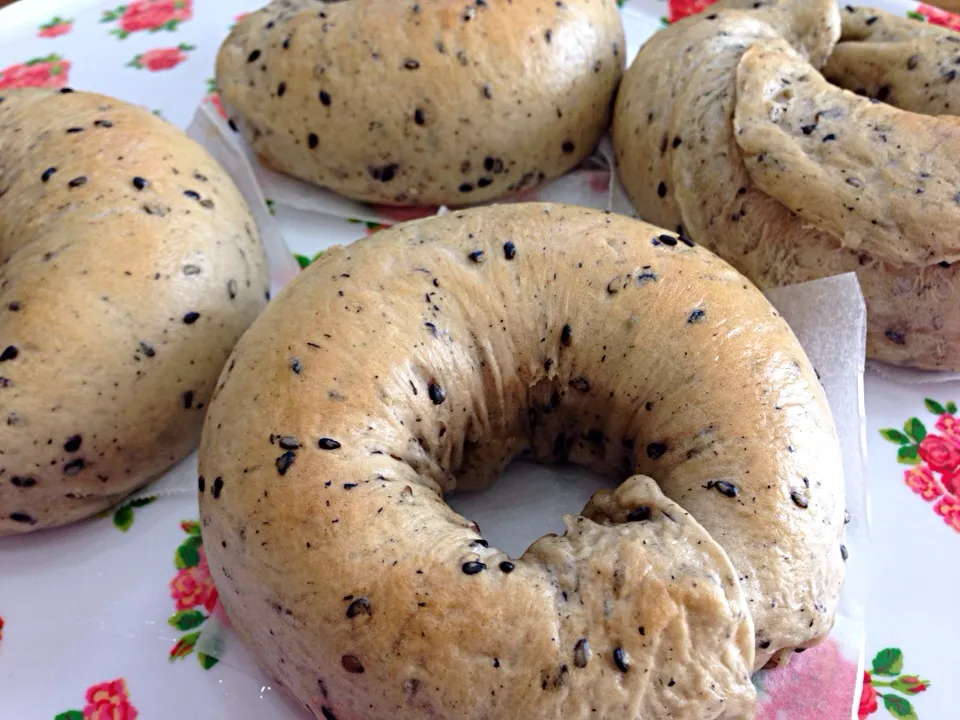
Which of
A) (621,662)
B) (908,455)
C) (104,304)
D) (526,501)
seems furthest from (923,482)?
(104,304)

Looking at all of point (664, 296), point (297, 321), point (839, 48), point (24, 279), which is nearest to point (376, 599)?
point (297, 321)

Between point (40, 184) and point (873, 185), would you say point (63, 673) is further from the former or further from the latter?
point (873, 185)

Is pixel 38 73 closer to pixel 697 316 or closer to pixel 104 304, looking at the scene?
pixel 104 304

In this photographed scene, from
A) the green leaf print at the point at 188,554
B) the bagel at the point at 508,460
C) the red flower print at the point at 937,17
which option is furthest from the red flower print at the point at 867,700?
the red flower print at the point at 937,17

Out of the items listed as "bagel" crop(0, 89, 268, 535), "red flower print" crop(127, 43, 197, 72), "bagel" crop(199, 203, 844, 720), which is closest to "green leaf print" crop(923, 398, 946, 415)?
"bagel" crop(199, 203, 844, 720)

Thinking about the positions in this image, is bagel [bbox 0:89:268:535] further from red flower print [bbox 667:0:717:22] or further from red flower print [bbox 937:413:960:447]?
red flower print [bbox 667:0:717:22]

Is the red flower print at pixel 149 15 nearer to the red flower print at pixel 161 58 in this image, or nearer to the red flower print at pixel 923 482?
the red flower print at pixel 161 58
